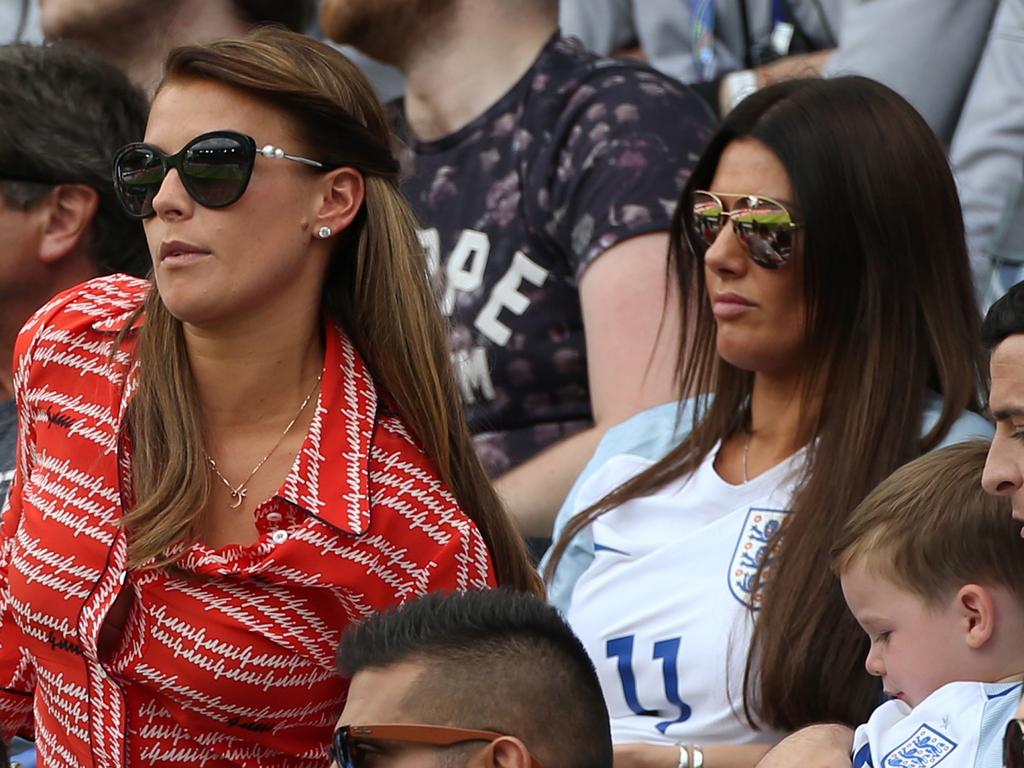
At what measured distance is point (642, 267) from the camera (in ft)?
12.0

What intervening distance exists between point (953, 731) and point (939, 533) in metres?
0.26

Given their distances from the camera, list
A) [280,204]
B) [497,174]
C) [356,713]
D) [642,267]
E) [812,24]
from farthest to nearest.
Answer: [812,24] < [497,174] < [642,267] < [280,204] < [356,713]

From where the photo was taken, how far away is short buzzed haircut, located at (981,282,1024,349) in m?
1.98

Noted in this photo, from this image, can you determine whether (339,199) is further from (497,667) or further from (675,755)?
(675,755)

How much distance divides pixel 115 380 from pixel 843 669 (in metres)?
1.16

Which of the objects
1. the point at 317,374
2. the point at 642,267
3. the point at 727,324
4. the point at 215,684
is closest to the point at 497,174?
the point at 642,267

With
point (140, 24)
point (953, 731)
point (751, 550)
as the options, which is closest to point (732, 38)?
point (140, 24)

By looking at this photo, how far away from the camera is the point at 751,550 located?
9.27 ft

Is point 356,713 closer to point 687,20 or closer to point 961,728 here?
point 961,728

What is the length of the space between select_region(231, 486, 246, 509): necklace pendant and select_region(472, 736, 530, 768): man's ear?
68 centimetres

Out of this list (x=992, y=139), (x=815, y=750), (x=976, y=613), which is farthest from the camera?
(x=992, y=139)

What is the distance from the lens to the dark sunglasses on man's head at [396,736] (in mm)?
1893

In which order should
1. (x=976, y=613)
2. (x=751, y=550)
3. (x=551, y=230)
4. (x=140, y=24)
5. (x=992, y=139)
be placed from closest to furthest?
(x=976, y=613)
(x=751, y=550)
(x=551, y=230)
(x=992, y=139)
(x=140, y=24)

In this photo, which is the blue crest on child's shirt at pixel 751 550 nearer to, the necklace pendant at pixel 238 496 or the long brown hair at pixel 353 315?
the long brown hair at pixel 353 315
